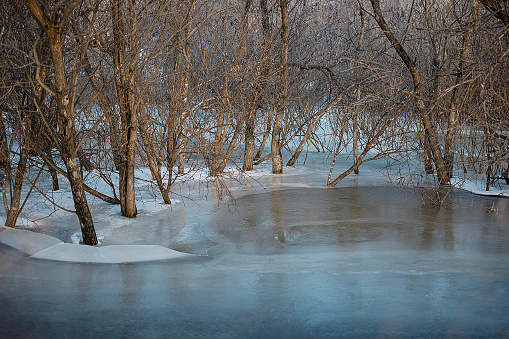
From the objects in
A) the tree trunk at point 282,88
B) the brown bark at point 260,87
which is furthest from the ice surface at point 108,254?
the tree trunk at point 282,88

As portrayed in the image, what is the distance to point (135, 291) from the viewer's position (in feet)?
18.4

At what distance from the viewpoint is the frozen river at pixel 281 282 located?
4.82 meters

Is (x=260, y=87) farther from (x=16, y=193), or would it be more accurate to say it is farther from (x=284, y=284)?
(x=284, y=284)

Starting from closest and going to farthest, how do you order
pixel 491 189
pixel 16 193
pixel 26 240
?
pixel 26 240 → pixel 16 193 → pixel 491 189

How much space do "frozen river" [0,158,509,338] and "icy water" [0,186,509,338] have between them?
2 cm

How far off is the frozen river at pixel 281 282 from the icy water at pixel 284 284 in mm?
18

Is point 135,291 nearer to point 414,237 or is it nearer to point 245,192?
point 414,237

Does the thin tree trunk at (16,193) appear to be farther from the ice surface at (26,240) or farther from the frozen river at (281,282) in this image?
the frozen river at (281,282)

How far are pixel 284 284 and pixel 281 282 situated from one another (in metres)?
0.07

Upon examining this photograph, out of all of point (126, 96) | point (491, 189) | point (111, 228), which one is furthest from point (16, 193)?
point (491, 189)

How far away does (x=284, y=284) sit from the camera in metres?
5.79

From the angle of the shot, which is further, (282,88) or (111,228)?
(282,88)

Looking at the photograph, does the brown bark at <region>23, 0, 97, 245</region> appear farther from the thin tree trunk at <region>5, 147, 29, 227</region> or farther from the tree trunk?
the tree trunk

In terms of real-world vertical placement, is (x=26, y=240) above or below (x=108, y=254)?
above
